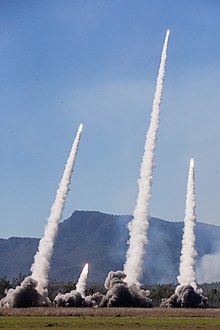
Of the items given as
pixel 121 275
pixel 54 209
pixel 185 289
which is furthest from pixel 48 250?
pixel 185 289

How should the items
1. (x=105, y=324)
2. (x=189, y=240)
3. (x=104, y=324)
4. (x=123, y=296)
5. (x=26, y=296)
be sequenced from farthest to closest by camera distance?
(x=189, y=240) → (x=123, y=296) → (x=26, y=296) → (x=104, y=324) → (x=105, y=324)

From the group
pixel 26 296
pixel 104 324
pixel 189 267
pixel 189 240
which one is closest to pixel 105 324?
pixel 104 324

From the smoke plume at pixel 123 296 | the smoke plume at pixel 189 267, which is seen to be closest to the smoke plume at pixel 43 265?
the smoke plume at pixel 123 296

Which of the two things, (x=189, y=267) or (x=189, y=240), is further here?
(x=189, y=267)

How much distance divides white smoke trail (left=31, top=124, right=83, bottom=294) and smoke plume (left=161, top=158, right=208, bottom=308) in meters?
18.2

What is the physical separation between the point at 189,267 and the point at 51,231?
2290cm

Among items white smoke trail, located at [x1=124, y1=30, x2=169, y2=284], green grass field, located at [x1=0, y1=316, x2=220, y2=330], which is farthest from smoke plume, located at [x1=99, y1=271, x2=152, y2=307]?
green grass field, located at [x1=0, y1=316, x2=220, y2=330]

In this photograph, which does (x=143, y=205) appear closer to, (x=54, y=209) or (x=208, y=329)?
(x=54, y=209)

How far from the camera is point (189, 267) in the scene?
100 metres

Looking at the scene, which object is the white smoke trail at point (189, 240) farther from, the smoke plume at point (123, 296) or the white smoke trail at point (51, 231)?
the white smoke trail at point (51, 231)

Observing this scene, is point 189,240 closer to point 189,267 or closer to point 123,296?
point 189,267

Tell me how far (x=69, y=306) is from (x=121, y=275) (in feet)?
34.1

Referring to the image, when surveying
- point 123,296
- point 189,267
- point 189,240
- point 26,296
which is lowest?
point 26,296

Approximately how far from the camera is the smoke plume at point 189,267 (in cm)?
9512
